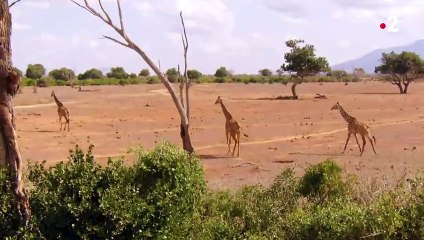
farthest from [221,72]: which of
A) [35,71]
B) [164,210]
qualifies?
[164,210]

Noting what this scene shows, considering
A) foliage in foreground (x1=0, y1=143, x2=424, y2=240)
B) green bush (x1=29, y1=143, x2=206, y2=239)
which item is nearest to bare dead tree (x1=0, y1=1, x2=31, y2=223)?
foliage in foreground (x1=0, y1=143, x2=424, y2=240)

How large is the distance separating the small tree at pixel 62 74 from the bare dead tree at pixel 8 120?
83.5 metres

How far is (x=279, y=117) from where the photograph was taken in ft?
117

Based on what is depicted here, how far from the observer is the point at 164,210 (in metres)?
8.69

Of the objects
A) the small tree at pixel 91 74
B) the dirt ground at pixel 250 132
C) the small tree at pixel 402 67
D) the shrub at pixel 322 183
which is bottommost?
the dirt ground at pixel 250 132

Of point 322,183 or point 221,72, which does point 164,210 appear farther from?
point 221,72

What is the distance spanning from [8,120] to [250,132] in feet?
70.2

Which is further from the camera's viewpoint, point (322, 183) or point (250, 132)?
point (250, 132)

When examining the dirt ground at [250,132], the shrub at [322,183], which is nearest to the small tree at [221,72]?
the dirt ground at [250,132]

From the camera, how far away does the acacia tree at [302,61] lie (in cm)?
4969

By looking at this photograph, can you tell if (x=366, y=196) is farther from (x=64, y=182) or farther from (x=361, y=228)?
(x=64, y=182)

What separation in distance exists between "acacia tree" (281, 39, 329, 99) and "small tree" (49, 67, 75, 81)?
4712cm

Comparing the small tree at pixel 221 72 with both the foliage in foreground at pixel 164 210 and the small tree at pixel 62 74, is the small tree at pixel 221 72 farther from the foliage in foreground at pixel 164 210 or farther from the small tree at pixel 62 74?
the foliage in foreground at pixel 164 210

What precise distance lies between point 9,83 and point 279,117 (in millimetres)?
27791
